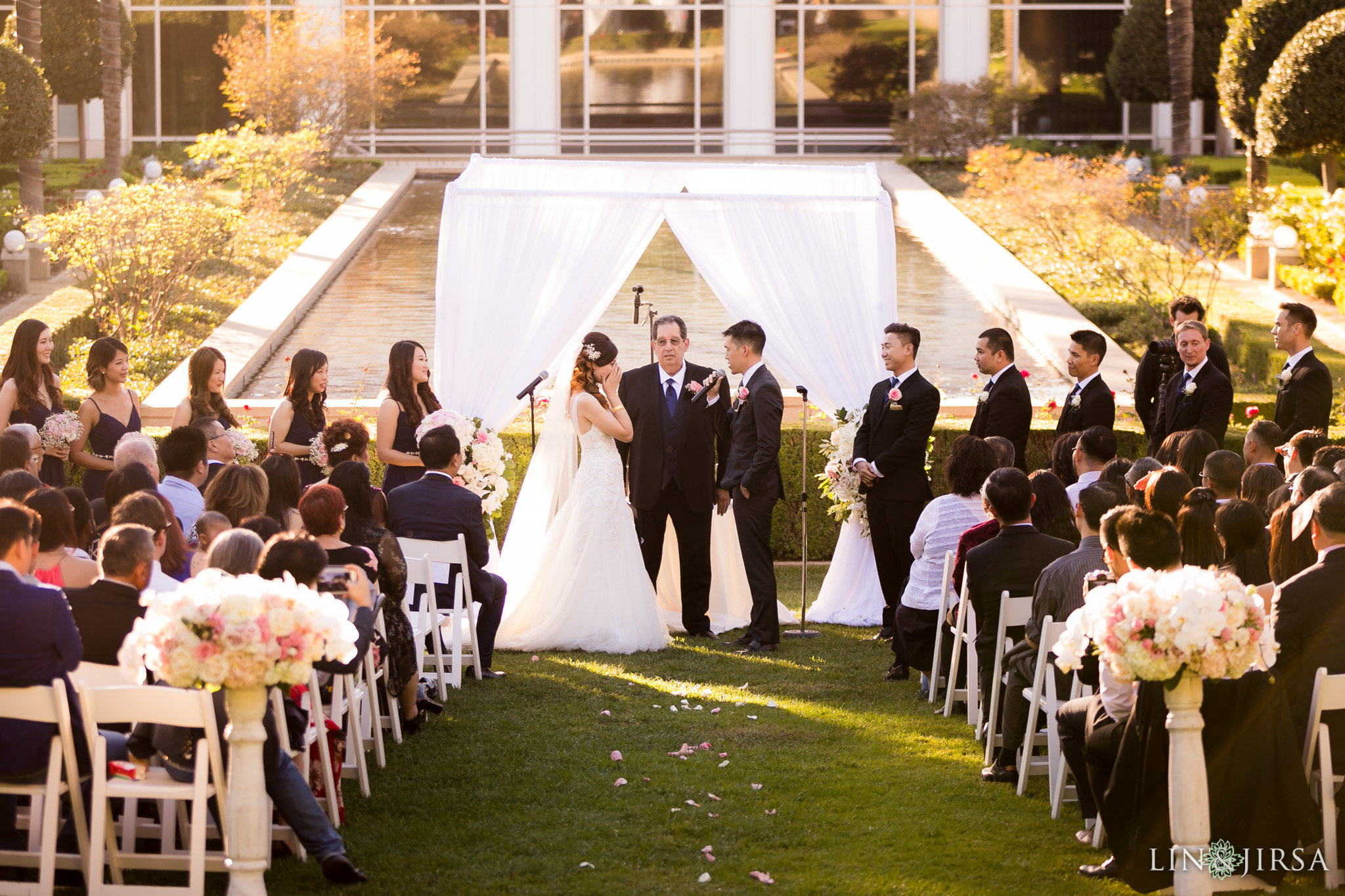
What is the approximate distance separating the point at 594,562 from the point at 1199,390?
3.66 m

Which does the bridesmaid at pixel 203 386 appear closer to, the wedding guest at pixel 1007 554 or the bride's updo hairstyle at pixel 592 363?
the bride's updo hairstyle at pixel 592 363

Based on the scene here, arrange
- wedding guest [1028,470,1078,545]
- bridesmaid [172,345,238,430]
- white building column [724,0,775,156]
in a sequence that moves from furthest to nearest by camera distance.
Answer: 1. white building column [724,0,775,156]
2. bridesmaid [172,345,238,430]
3. wedding guest [1028,470,1078,545]

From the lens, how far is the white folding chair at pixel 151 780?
4.11 metres

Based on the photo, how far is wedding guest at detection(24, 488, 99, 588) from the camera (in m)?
5.16

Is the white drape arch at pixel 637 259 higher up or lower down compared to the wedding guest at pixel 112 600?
higher up

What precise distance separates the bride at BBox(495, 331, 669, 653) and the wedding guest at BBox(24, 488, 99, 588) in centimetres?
318

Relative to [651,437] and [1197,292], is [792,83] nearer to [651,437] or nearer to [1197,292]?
[1197,292]

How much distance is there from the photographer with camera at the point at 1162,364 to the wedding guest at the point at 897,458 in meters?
1.66

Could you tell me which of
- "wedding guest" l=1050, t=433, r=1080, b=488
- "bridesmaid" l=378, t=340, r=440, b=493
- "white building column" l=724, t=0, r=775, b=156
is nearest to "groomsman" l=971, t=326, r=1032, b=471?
"wedding guest" l=1050, t=433, r=1080, b=488

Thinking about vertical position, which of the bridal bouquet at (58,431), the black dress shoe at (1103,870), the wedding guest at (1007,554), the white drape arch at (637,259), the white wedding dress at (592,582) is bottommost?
the black dress shoe at (1103,870)

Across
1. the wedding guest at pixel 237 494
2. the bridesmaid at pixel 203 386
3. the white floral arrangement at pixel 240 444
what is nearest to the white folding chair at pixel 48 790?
the wedding guest at pixel 237 494

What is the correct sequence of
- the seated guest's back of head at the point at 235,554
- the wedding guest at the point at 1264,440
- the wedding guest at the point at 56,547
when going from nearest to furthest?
the seated guest's back of head at the point at 235,554
the wedding guest at the point at 56,547
the wedding guest at the point at 1264,440

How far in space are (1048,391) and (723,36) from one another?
20010mm

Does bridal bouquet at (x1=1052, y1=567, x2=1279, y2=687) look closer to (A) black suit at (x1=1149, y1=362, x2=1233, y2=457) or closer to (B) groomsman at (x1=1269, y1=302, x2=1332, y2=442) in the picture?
(A) black suit at (x1=1149, y1=362, x2=1233, y2=457)
